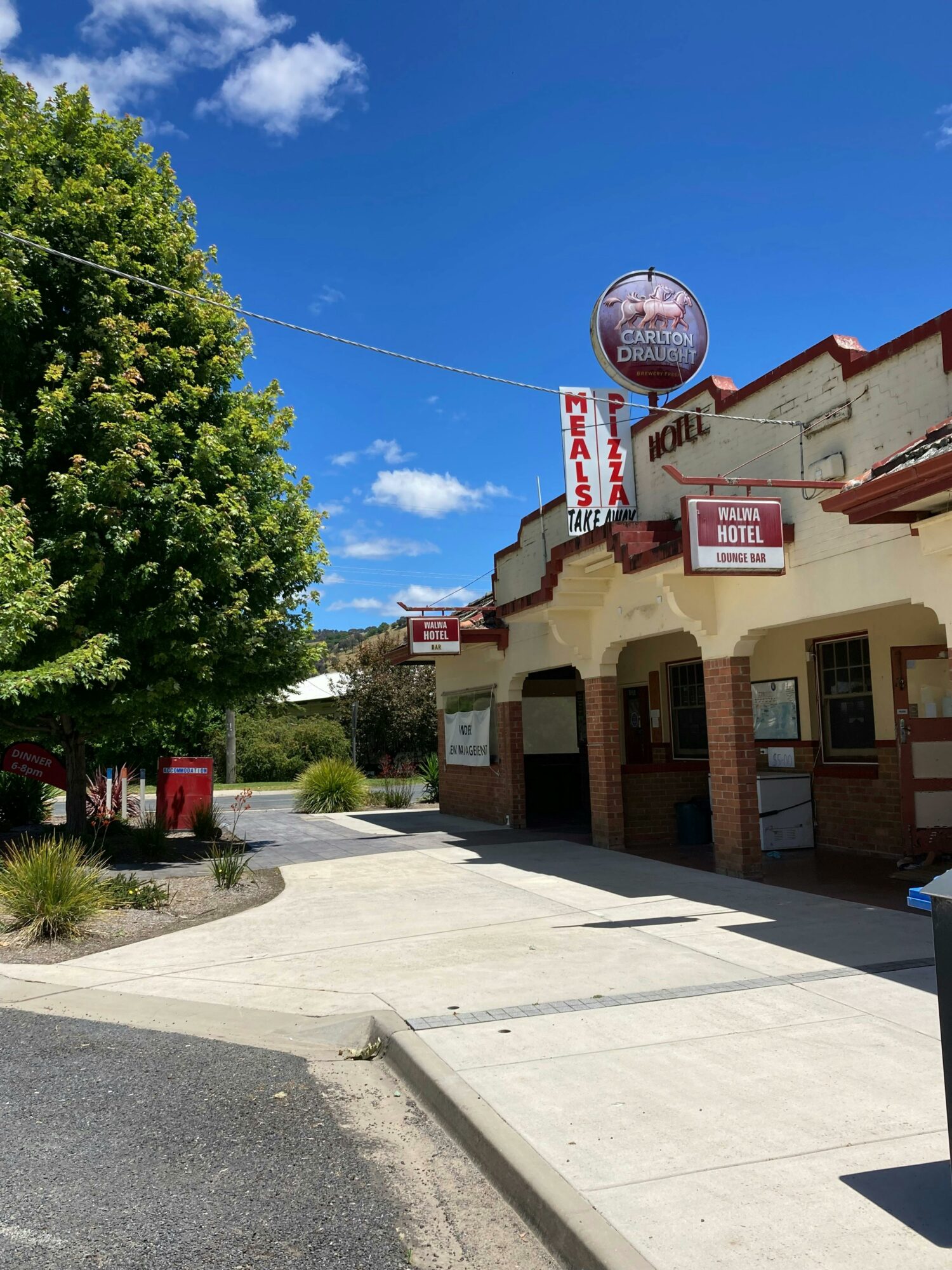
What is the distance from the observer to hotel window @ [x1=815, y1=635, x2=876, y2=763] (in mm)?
12867

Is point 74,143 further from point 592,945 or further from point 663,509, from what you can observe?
point 592,945

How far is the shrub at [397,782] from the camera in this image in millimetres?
25078

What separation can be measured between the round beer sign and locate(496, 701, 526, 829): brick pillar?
7.41 metres

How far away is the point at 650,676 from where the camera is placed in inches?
692

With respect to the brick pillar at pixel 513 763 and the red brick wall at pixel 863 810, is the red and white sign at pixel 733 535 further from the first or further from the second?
the brick pillar at pixel 513 763

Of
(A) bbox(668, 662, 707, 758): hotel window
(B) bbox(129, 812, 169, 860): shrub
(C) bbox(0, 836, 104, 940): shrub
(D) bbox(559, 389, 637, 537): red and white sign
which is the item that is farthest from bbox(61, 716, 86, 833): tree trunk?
(A) bbox(668, 662, 707, 758): hotel window

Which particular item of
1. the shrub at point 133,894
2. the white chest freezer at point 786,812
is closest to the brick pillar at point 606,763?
the white chest freezer at point 786,812

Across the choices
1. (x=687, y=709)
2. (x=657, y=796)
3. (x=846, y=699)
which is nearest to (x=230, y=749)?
(x=687, y=709)

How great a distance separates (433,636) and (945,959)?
1480 cm

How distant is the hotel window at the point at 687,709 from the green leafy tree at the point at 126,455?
610 cm

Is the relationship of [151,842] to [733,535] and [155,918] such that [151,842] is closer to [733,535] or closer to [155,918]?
[155,918]

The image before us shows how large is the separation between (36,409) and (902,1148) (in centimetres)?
1247

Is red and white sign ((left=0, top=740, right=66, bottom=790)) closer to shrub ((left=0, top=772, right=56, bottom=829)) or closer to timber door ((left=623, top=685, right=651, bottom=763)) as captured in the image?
shrub ((left=0, top=772, right=56, bottom=829))

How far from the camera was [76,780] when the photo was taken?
608 inches
